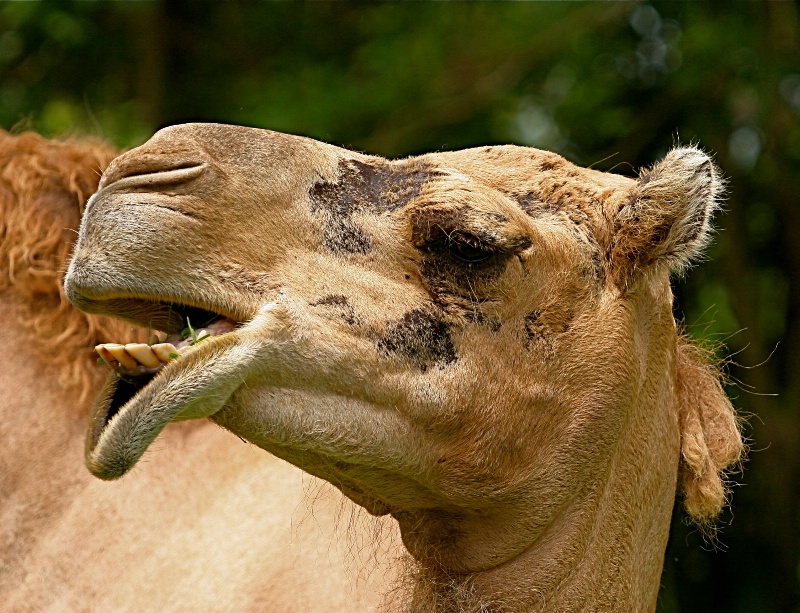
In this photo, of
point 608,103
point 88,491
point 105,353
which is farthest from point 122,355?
point 608,103

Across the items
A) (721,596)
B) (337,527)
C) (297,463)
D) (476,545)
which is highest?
(297,463)

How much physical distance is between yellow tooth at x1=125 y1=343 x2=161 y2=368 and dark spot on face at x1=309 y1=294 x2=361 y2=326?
0.39 metres

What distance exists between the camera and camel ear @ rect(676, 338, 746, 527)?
10.3 ft

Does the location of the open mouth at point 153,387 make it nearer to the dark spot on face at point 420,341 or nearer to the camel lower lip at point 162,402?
the camel lower lip at point 162,402

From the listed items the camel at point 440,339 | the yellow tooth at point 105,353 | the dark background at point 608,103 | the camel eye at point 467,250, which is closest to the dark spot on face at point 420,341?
the camel at point 440,339

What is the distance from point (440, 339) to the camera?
270 centimetres

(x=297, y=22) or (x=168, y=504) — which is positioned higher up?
(x=168, y=504)

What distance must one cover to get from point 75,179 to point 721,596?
5.34m

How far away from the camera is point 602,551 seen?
2.97 m

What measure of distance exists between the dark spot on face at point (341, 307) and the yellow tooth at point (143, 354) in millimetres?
392

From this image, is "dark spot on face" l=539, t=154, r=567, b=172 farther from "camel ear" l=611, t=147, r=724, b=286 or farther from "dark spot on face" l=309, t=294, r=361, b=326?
"dark spot on face" l=309, t=294, r=361, b=326

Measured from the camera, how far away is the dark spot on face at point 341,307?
2568 mm

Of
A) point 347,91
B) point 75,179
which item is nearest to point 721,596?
point 347,91

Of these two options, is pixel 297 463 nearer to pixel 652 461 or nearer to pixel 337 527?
pixel 337 527
